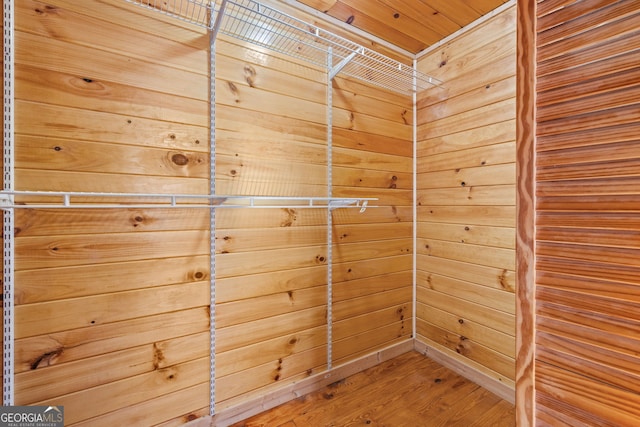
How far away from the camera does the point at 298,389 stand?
1.58 m

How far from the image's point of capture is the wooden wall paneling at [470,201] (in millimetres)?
1566

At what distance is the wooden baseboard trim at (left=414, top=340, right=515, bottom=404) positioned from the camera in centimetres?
156

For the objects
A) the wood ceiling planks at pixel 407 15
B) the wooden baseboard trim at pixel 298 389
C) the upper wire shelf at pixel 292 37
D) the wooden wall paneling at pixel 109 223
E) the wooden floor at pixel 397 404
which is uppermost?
the wood ceiling planks at pixel 407 15

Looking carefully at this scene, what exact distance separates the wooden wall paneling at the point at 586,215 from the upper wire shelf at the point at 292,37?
93 centimetres

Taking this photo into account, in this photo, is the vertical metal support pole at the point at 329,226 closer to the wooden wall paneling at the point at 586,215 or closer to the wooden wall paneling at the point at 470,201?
the wooden wall paneling at the point at 470,201

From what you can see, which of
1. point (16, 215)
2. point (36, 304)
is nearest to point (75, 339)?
point (36, 304)

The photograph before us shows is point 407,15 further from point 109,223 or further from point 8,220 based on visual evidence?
point 8,220

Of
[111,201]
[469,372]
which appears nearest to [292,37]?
[111,201]

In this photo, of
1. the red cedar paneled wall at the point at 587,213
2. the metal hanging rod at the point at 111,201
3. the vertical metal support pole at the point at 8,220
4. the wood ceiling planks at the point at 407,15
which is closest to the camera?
the red cedar paneled wall at the point at 587,213

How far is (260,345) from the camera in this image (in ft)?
4.83

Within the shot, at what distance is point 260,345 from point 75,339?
30.3 inches

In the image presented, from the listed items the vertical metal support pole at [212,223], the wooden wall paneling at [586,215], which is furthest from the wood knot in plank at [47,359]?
the wooden wall paneling at [586,215]

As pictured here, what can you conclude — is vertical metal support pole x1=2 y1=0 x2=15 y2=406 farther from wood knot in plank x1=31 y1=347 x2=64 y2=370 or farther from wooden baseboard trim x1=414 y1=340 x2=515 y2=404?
wooden baseboard trim x1=414 y1=340 x2=515 y2=404

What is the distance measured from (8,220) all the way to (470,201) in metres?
2.15
